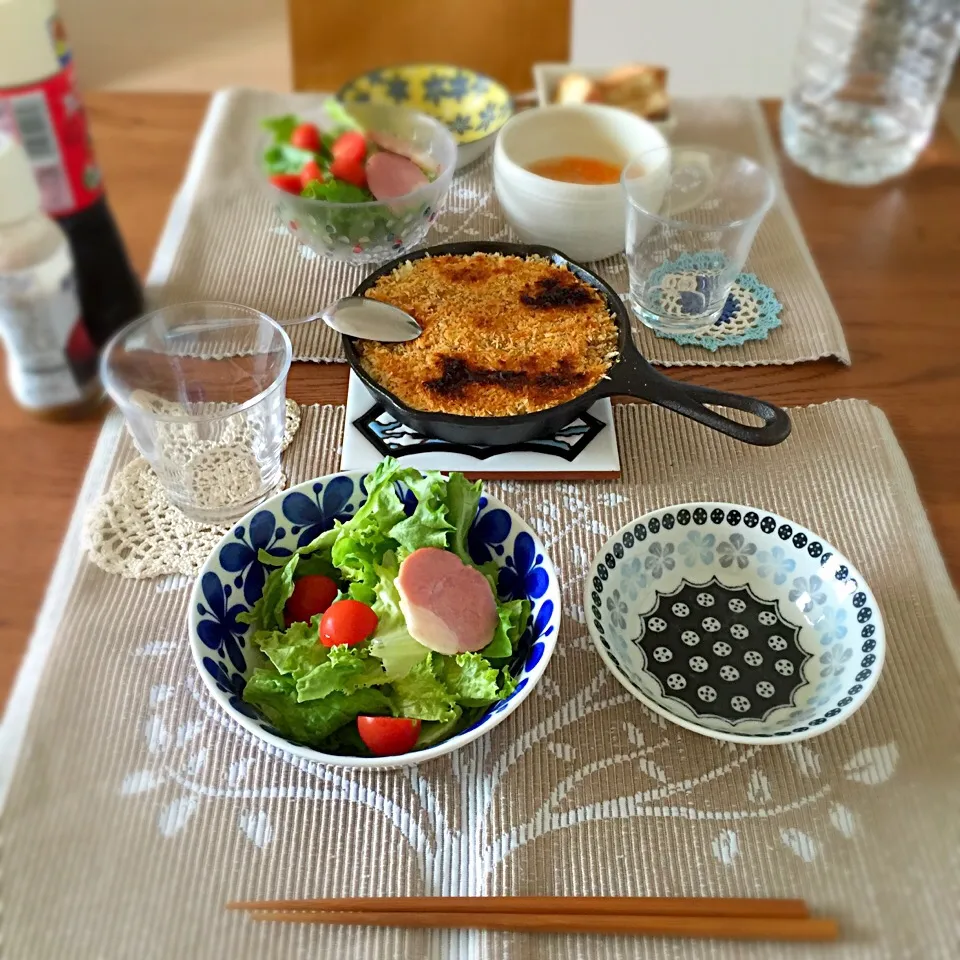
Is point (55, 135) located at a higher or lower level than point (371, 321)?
higher

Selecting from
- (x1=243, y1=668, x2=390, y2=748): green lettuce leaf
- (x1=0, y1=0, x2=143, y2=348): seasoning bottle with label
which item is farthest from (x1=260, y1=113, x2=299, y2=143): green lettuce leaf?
(x1=243, y1=668, x2=390, y2=748): green lettuce leaf

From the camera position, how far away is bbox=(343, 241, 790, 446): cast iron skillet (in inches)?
25.9

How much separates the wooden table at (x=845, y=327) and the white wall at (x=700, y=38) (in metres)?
0.96

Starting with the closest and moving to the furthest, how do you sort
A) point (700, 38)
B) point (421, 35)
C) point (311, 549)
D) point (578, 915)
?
point (578, 915)
point (311, 549)
point (421, 35)
point (700, 38)

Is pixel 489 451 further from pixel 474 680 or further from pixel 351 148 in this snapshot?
pixel 351 148

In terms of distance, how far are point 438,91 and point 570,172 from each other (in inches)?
→ 10.8

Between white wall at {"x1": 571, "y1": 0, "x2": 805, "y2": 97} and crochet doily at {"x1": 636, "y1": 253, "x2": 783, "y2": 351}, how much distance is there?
52.2 inches

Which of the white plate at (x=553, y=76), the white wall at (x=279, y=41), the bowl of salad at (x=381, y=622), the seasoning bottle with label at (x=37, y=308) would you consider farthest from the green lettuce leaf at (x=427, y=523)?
the white wall at (x=279, y=41)

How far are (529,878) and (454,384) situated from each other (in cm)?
38

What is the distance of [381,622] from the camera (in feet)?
1.75

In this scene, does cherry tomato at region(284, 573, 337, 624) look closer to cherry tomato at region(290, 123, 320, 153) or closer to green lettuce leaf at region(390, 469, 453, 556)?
green lettuce leaf at region(390, 469, 453, 556)

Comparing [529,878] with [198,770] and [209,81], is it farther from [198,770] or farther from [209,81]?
[209,81]

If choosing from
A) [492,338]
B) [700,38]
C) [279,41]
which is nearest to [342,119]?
[492,338]

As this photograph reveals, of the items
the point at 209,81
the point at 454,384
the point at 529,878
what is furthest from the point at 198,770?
the point at 209,81
